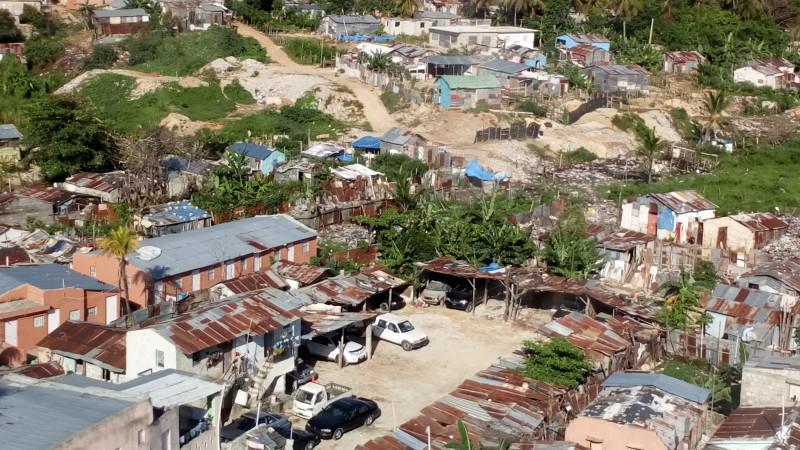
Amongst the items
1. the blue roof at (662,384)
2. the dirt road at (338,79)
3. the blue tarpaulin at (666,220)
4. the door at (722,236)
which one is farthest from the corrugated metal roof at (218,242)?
the dirt road at (338,79)

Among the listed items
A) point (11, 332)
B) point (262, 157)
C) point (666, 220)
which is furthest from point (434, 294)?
point (262, 157)

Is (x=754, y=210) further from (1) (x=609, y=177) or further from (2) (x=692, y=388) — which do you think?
(2) (x=692, y=388)

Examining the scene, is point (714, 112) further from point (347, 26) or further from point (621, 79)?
point (347, 26)

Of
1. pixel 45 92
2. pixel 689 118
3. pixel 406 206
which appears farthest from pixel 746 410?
pixel 45 92

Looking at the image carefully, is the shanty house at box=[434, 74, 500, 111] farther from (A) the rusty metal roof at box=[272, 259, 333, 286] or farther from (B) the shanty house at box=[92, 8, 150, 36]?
(A) the rusty metal roof at box=[272, 259, 333, 286]

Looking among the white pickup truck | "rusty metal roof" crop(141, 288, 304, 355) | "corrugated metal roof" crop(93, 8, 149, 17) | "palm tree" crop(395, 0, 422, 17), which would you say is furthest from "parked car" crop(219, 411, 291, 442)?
"palm tree" crop(395, 0, 422, 17)

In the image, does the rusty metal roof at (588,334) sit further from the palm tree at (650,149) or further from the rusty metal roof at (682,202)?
the palm tree at (650,149)

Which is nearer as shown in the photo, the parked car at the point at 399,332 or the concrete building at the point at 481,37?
the parked car at the point at 399,332
